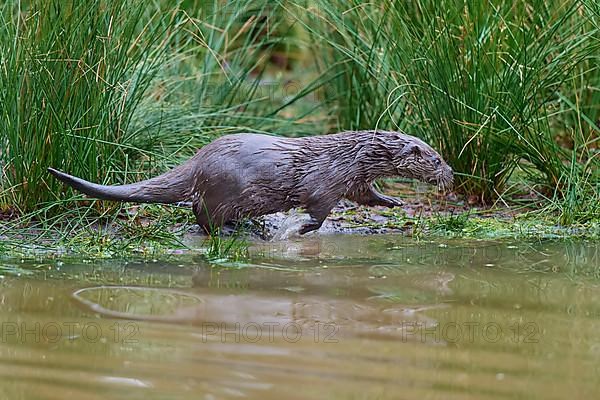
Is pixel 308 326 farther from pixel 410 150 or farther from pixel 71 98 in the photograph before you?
pixel 71 98

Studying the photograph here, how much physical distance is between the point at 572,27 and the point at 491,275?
6.85ft

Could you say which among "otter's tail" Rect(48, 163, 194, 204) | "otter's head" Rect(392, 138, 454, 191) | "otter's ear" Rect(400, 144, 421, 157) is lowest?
"otter's tail" Rect(48, 163, 194, 204)

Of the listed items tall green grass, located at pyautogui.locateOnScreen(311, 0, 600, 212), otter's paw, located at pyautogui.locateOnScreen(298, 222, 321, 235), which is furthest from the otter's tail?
tall green grass, located at pyautogui.locateOnScreen(311, 0, 600, 212)

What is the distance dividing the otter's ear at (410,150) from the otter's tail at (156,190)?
1.05 metres

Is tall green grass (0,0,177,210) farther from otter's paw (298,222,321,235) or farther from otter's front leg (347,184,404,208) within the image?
otter's front leg (347,184,404,208)

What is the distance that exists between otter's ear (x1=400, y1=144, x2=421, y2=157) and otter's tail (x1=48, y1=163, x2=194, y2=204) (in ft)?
3.43

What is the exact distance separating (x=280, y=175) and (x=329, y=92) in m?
2.06

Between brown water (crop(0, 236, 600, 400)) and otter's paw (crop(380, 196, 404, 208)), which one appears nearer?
brown water (crop(0, 236, 600, 400))

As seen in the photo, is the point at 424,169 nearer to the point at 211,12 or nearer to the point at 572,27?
the point at 572,27

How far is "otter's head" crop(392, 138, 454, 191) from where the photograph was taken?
5043mm

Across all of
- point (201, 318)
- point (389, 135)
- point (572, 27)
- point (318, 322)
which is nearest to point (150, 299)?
point (201, 318)

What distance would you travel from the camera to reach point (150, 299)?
11.9 feet

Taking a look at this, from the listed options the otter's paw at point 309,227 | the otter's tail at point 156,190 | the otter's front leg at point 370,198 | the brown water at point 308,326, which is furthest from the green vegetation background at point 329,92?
the brown water at point 308,326

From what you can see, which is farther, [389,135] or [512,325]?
[389,135]
